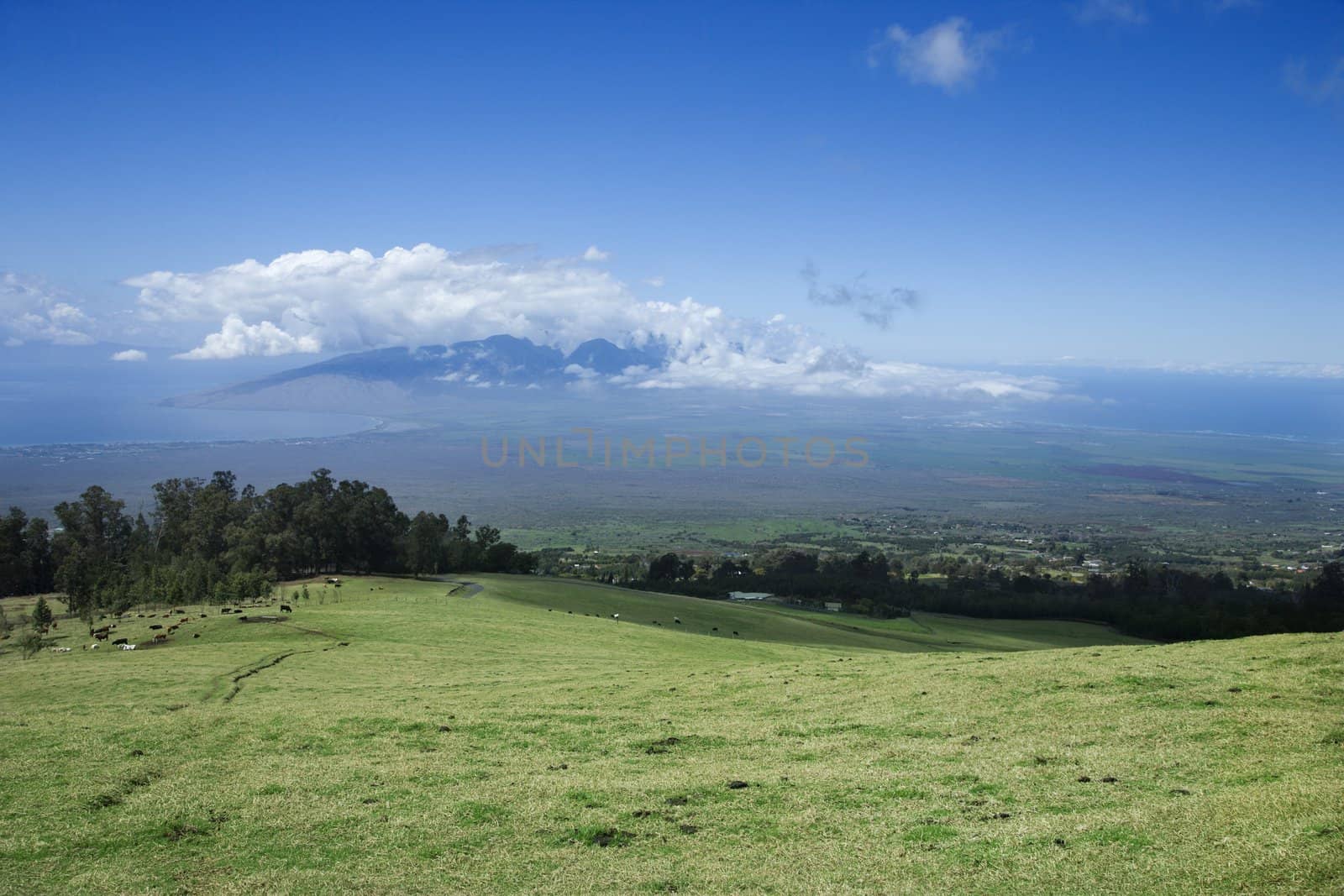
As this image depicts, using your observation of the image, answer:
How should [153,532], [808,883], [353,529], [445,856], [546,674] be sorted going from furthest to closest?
1. [153,532]
2. [353,529]
3. [546,674]
4. [445,856]
5. [808,883]

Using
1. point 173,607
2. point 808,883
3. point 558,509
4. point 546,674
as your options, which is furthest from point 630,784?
point 558,509

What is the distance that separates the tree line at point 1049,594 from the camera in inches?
2217

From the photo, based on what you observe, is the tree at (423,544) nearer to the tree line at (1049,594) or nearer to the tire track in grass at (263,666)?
the tree line at (1049,594)

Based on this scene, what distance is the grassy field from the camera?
391 inches

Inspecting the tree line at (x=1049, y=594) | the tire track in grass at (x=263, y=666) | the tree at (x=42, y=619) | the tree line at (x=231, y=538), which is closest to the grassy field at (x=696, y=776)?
the tire track in grass at (x=263, y=666)

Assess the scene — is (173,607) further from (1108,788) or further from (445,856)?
(1108,788)

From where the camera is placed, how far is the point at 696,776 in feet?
45.4

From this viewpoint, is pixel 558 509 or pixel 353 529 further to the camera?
pixel 558 509

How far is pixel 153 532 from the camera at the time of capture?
3241 inches

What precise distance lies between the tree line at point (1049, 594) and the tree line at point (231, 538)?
23.3 meters

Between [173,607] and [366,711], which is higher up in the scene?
[366,711]

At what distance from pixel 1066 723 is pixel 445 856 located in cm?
1186

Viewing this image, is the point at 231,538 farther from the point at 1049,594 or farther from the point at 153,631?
the point at 1049,594

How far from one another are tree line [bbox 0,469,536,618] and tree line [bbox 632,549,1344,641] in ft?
76.6
